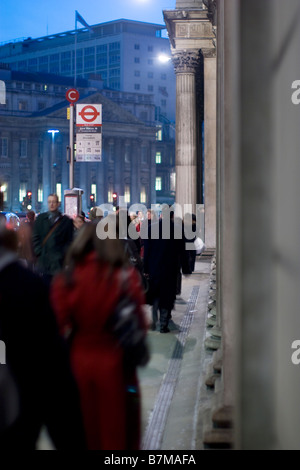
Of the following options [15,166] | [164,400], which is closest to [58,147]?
[15,166]

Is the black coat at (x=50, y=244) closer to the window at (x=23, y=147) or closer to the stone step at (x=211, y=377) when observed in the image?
the stone step at (x=211, y=377)

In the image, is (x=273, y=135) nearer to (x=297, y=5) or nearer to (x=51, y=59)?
(x=297, y=5)

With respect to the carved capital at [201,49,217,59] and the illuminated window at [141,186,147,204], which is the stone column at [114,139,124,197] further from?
the carved capital at [201,49,217,59]

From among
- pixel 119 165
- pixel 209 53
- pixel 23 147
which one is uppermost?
pixel 23 147

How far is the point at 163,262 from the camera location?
1035cm

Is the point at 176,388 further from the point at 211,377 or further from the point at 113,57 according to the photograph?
the point at 113,57

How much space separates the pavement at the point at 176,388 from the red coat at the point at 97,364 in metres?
0.26

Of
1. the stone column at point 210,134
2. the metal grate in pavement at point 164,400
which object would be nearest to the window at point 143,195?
the stone column at point 210,134

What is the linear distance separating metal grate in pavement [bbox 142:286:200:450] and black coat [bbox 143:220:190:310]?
23.2 inches

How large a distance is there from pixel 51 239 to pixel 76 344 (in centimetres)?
690

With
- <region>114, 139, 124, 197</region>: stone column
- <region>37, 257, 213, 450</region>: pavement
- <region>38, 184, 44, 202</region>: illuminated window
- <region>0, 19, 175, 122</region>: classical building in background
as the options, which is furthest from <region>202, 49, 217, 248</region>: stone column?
<region>0, 19, 175, 122</region>: classical building in background

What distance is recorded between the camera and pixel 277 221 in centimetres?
302

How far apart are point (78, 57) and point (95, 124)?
119355mm
